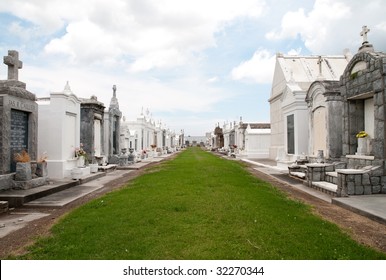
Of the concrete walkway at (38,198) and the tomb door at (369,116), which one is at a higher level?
the tomb door at (369,116)

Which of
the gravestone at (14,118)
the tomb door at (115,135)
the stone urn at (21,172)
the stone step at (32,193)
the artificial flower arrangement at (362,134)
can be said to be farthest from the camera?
the tomb door at (115,135)

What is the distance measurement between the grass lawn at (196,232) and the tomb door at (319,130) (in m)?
6.69

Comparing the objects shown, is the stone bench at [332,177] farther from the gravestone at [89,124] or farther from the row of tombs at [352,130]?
the gravestone at [89,124]

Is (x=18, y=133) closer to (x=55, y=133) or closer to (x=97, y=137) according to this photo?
(x=55, y=133)

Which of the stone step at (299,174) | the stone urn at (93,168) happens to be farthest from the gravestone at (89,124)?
the stone step at (299,174)

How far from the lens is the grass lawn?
3.71 meters

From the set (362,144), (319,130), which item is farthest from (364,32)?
(319,130)

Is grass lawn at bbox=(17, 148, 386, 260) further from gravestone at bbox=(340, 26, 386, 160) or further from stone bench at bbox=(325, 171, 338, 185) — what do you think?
gravestone at bbox=(340, 26, 386, 160)

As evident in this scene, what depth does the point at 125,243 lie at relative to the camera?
13.3 feet

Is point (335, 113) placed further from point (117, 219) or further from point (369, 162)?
point (117, 219)

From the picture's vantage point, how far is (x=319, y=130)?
1298 centimetres

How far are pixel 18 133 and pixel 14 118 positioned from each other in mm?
531

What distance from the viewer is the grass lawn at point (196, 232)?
12.2 ft

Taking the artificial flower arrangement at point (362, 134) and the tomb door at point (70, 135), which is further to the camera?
the tomb door at point (70, 135)
